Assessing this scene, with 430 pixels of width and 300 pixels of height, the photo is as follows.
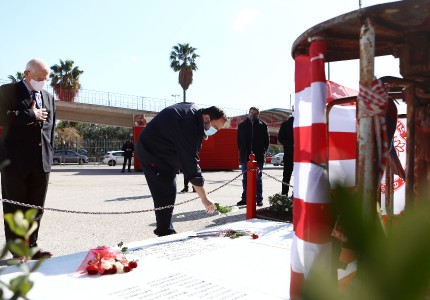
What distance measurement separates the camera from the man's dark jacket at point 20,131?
3.66 m

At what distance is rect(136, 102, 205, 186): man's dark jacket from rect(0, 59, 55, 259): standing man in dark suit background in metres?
0.99

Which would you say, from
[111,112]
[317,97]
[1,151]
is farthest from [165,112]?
[111,112]

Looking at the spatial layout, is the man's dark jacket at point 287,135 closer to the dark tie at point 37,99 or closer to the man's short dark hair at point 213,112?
the man's short dark hair at point 213,112

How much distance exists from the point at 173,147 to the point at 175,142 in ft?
0.57

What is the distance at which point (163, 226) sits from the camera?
4340 millimetres

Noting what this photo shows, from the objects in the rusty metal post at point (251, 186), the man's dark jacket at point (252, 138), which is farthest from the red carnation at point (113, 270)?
the man's dark jacket at point (252, 138)

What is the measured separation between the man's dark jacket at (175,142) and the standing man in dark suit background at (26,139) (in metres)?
0.99

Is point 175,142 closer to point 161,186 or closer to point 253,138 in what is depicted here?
point 161,186

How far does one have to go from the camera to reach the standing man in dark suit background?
3.67 meters

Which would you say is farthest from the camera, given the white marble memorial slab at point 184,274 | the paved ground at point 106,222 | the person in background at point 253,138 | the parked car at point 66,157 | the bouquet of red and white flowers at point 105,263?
the parked car at point 66,157

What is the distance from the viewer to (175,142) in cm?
383

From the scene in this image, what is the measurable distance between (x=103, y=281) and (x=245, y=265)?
117 centimetres

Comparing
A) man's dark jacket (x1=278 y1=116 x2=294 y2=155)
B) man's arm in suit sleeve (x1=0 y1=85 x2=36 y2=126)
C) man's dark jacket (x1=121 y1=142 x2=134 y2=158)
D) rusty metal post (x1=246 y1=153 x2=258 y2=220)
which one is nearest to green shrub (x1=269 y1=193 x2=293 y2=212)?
rusty metal post (x1=246 y1=153 x2=258 y2=220)

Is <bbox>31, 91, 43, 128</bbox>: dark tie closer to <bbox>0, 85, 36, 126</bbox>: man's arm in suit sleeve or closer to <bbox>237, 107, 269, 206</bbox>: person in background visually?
<bbox>0, 85, 36, 126</bbox>: man's arm in suit sleeve
